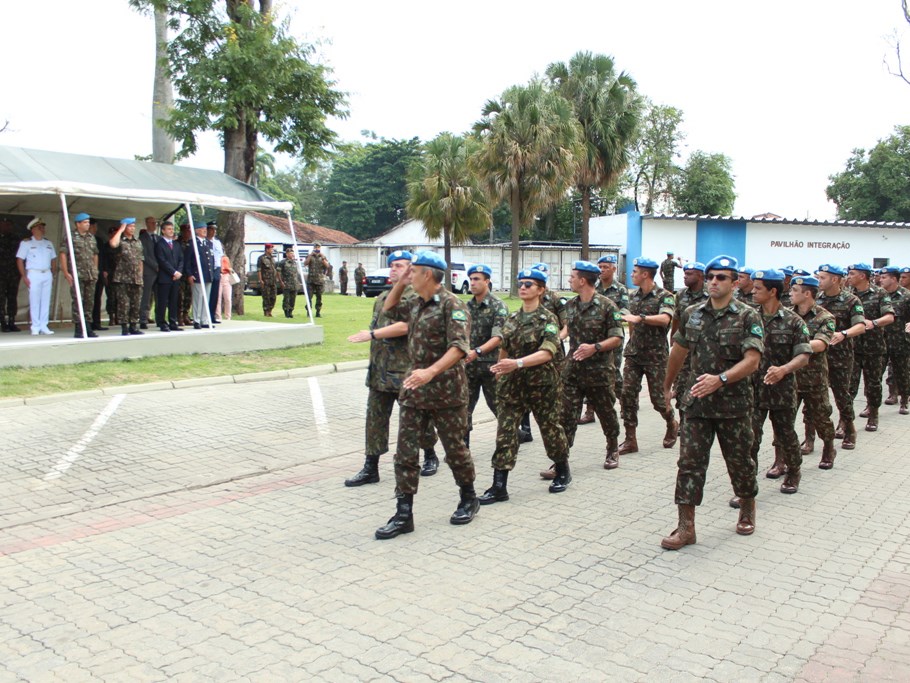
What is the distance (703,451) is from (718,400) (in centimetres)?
36

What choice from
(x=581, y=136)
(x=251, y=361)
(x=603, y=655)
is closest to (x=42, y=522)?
(x=603, y=655)

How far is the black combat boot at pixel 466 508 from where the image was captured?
590 cm

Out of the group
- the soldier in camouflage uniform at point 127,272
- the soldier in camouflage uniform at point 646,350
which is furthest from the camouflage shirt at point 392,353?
the soldier in camouflage uniform at point 127,272

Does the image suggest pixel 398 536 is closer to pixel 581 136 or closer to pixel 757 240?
pixel 581 136

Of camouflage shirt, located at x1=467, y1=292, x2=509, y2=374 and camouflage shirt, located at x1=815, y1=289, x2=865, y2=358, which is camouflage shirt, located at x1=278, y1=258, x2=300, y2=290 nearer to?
camouflage shirt, located at x1=467, y1=292, x2=509, y2=374

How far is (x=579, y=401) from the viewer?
7.51 meters

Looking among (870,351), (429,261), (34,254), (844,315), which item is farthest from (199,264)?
(870,351)

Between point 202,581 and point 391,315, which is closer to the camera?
point 202,581

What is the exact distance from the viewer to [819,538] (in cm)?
577

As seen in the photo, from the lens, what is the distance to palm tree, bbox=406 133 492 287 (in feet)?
112

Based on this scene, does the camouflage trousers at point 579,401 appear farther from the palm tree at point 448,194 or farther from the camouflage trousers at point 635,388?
the palm tree at point 448,194

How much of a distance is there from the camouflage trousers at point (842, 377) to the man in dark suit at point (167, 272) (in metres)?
10.4

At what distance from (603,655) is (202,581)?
2391mm

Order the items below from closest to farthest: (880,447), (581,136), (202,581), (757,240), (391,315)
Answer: (202,581), (391,315), (880,447), (581,136), (757,240)
